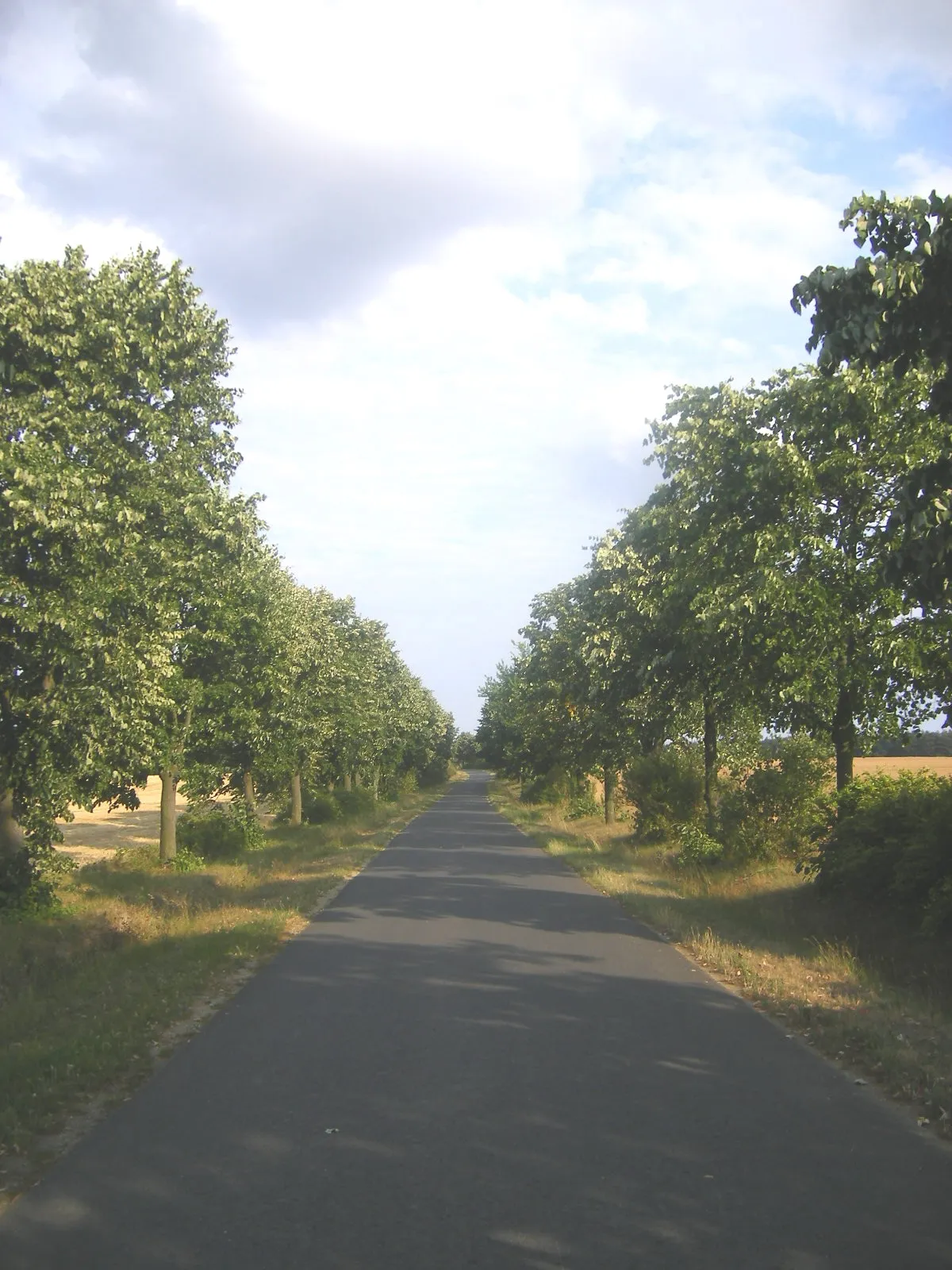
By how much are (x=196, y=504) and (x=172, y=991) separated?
36.0 feet

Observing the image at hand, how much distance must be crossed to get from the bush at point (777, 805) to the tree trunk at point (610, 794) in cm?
1673

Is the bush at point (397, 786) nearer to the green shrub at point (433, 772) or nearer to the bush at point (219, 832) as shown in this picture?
the green shrub at point (433, 772)

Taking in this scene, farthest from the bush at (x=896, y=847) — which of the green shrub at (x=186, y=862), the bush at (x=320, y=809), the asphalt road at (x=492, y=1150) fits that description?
the bush at (x=320, y=809)

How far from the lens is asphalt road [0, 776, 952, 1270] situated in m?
4.70

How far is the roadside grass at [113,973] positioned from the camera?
271 inches

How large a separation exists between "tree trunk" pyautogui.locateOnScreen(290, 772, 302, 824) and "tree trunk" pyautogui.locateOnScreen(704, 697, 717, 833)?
20.2 meters

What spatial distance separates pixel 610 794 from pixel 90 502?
91.0 feet

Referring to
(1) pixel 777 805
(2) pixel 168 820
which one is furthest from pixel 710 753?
(2) pixel 168 820

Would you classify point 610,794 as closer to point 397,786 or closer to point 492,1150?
point 492,1150

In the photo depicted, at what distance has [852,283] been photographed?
689 cm

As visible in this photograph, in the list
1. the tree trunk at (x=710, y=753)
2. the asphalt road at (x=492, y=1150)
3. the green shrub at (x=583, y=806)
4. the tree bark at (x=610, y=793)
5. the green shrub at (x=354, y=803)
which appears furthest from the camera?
the green shrub at (x=354, y=803)

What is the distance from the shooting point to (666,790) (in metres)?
29.2

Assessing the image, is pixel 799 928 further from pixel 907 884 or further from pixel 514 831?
pixel 514 831

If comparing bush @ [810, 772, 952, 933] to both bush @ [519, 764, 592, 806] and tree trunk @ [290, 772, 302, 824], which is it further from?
bush @ [519, 764, 592, 806]
